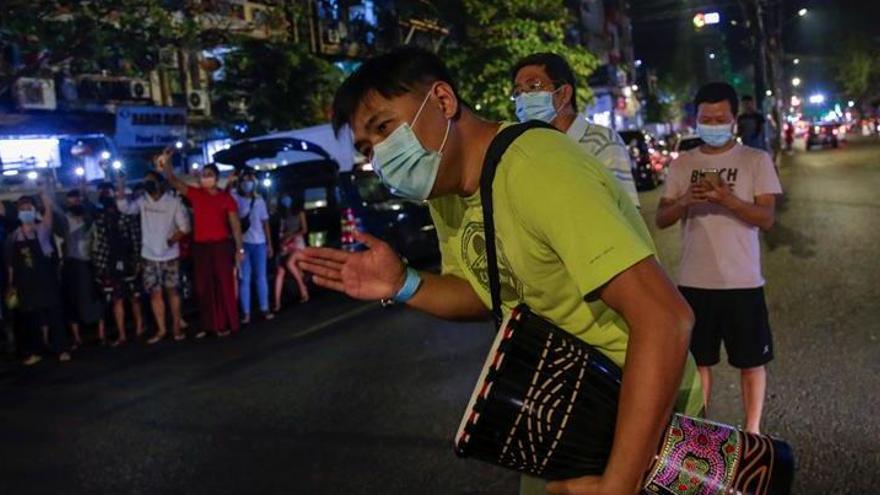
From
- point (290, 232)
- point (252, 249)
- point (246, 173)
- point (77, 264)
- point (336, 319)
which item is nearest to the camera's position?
point (77, 264)

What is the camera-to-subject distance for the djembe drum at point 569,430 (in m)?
1.71

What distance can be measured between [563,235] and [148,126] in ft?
52.7

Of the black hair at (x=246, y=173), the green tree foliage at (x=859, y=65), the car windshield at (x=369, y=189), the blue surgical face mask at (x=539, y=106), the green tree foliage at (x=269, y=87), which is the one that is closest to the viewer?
the blue surgical face mask at (x=539, y=106)

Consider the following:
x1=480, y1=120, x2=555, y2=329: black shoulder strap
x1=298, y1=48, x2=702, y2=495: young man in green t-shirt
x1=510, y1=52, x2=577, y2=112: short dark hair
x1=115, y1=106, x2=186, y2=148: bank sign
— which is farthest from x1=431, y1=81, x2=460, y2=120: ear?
x1=115, y1=106, x2=186, y2=148: bank sign

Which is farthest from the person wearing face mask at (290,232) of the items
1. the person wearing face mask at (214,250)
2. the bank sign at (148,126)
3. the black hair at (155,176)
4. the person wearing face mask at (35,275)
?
the bank sign at (148,126)

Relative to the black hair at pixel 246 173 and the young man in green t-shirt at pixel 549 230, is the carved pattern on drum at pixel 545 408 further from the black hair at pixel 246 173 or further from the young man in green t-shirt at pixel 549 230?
the black hair at pixel 246 173

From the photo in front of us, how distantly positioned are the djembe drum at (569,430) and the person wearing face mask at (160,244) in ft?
27.8

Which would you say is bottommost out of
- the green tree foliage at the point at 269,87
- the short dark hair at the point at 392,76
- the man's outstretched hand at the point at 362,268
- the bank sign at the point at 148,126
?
the man's outstretched hand at the point at 362,268

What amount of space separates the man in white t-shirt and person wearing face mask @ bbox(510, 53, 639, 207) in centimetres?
52

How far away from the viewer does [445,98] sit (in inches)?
76.2

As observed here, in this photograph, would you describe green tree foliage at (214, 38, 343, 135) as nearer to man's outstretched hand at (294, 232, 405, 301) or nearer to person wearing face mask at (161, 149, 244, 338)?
person wearing face mask at (161, 149, 244, 338)

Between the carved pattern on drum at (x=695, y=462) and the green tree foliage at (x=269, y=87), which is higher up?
the green tree foliage at (x=269, y=87)

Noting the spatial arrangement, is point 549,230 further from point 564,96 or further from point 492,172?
point 564,96

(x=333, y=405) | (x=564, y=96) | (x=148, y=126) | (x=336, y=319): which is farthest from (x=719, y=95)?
(x=148, y=126)
